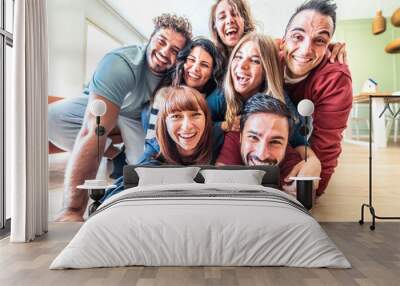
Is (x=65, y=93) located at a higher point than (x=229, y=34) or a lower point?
lower

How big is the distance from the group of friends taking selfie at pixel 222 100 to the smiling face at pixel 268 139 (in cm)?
1

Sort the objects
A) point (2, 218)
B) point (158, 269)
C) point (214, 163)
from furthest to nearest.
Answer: point (214, 163)
point (2, 218)
point (158, 269)

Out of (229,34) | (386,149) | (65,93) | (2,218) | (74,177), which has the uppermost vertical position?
(229,34)

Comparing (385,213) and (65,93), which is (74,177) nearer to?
(65,93)

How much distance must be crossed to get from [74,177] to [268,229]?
3.23 meters

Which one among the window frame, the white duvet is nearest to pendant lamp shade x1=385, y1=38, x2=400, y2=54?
the white duvet

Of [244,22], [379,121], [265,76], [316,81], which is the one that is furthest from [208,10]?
[379,121]

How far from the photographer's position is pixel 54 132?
648 centimetres

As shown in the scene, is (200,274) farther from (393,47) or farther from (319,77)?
(393,47)

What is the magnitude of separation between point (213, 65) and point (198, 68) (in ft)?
0.63

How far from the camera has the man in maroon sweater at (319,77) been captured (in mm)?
6324

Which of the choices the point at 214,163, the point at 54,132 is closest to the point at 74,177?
the point at 54,132

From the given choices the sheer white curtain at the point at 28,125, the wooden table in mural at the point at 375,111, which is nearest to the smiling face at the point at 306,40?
the wooden table in mural at the point at 375,111

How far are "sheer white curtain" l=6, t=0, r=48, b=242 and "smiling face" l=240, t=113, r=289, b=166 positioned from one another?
8.09 feet
